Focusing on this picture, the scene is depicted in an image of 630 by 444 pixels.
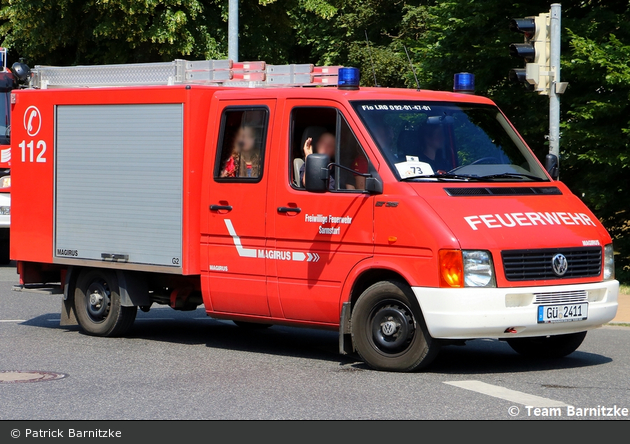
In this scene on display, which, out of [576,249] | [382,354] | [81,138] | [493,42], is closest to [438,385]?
[382,354]

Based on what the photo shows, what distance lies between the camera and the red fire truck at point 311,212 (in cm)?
881

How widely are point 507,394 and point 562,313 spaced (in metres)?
1.15

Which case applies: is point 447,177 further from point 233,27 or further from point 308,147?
point 233,27

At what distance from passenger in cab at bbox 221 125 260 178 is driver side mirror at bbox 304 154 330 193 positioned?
81 cm

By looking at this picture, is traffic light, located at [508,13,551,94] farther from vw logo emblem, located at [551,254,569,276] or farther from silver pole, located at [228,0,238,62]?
silver pole, located at [228,0,238,62]

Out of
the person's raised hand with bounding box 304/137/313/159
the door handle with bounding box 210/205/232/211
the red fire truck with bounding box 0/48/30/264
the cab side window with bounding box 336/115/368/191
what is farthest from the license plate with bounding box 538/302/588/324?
the red fire truck with bounding box 0/48/30/264

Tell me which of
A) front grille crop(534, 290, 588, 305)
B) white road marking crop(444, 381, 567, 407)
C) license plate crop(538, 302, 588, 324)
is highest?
front grille crop(534, 290, 588, 305)

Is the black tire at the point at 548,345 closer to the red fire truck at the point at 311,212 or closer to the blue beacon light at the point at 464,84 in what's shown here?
the red fire truck at the point at 311,212

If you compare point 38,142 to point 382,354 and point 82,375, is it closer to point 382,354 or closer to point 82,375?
point 82,375

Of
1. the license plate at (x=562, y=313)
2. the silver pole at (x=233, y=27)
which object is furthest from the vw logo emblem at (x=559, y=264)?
the silver pole at (x=233, y=27)

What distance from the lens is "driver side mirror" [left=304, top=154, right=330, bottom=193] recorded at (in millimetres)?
9164

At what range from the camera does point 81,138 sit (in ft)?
37.4

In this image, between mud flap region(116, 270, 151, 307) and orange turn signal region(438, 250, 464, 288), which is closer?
orange turn signal region(438, 250, 464, 288)
